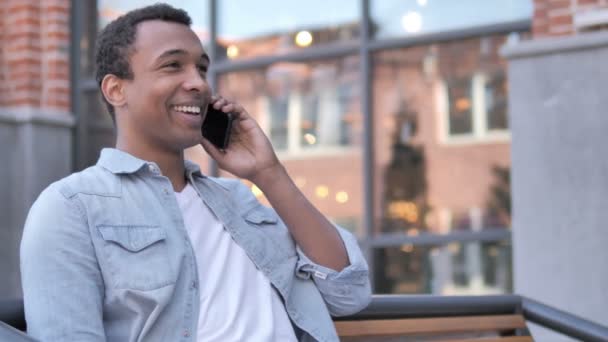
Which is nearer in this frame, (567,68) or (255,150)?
(255,150)

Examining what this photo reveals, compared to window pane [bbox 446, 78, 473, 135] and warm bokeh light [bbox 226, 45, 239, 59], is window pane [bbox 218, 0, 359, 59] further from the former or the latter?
window pane [bbox 446, 78, 473, 135]

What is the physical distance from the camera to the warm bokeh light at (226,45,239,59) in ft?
23.9

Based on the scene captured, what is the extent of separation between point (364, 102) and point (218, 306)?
436 cm

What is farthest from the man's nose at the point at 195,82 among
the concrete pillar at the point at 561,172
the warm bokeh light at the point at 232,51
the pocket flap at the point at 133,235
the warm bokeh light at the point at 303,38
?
the warm bokeh light at the point at 232,51

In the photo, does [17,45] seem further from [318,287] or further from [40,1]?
[318,287]

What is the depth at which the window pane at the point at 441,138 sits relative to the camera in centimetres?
631

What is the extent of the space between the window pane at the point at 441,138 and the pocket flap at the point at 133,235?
13.4 ft

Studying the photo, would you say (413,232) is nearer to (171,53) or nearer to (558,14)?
(558,14)

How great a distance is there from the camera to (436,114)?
6.55 meters

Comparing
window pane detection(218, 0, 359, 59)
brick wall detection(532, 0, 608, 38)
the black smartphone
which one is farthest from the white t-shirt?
window pane detection(218, 0, 359, 59)

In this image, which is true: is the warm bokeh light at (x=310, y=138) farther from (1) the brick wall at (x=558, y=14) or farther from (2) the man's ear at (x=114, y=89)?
(2) the man's ear at (x=114, y=89)

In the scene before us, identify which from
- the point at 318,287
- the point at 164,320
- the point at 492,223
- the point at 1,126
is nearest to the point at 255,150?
the point at 318,287

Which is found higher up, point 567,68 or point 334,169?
point 567,68

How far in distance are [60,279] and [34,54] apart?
5358mm
